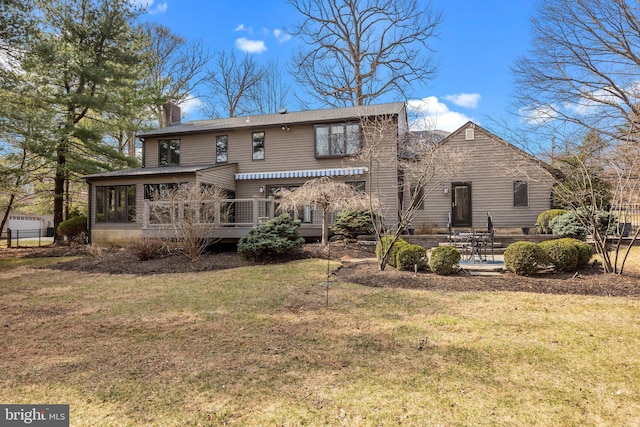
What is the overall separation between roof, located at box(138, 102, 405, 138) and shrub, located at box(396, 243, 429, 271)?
925 cm

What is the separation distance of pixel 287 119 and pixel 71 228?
12.8 m

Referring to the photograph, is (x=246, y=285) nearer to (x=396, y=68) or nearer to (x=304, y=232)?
(x=304, y=232)

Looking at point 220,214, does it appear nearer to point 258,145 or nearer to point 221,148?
point 258,145

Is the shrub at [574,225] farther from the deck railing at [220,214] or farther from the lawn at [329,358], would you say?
the deck railing at [220,214]

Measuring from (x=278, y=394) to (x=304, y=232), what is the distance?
1209 cm

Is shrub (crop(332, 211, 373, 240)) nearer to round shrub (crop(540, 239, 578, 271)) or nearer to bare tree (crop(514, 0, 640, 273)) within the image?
round shrub (crop(540, 239, 578, 271))

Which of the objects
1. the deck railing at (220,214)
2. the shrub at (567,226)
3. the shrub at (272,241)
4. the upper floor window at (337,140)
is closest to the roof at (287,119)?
the upper floor window at (337,140)

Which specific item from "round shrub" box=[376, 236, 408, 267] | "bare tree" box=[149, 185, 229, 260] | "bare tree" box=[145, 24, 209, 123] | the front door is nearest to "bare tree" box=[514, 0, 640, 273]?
the front door

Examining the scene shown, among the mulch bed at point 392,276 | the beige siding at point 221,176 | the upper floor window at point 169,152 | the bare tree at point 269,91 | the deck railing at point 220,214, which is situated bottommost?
the mulch bed at point 392,276

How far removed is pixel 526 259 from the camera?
8.27m

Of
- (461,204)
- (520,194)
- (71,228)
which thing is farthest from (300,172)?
(71,228)

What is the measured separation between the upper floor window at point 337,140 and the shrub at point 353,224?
376 centimetres

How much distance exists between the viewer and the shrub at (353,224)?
46.5 feet

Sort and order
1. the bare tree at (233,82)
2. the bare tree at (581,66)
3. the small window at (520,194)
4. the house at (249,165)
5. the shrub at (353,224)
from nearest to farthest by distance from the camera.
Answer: the shrub at (353,224) < the bare tree at (581,66) < the small window at (520,194) < the house at (249,165) < the bare tree at (233,82)
